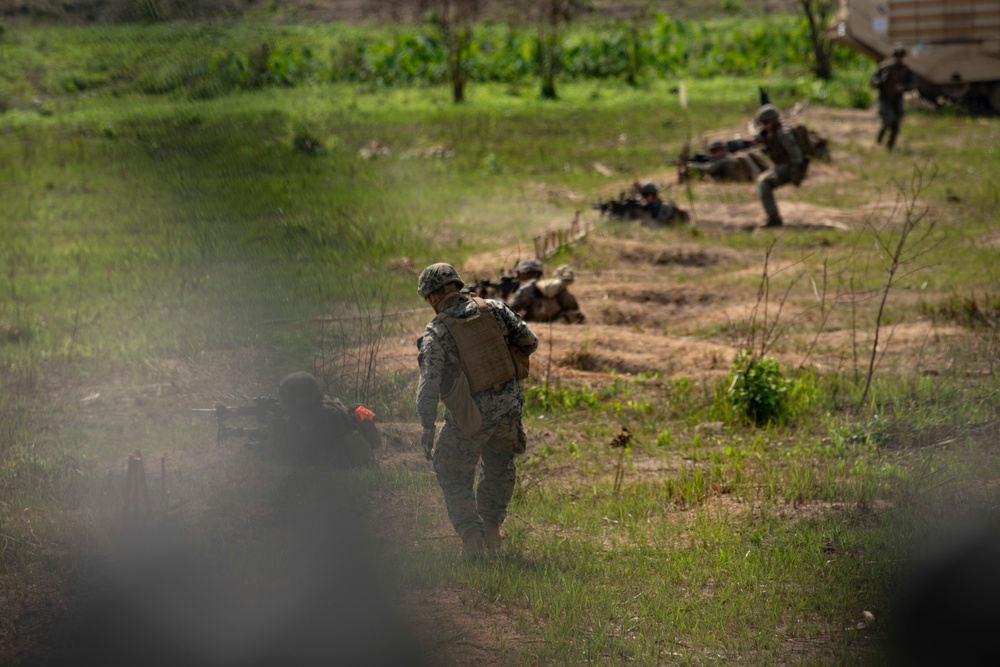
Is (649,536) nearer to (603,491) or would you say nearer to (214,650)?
(603,491)

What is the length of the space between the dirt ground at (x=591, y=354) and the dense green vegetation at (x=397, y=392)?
6 cm

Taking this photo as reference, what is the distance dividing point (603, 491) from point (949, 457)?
211 cm

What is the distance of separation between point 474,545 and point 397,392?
8.60 feet

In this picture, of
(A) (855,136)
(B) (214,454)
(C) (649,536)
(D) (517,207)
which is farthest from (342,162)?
(A) (855,136)

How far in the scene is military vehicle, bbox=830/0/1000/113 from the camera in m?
20.4

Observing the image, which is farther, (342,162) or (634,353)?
(342,162)

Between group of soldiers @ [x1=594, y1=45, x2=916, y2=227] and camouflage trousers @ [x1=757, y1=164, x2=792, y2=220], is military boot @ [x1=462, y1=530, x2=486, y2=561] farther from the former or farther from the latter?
camouflage trousers @ [x1=757, y1=164, x2=792, y2=220]

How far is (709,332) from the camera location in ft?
31.4

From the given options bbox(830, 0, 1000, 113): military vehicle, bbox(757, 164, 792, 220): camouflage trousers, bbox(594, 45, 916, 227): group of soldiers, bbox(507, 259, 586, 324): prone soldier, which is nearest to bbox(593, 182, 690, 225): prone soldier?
bbox(594, 45, 916, 227): group of soldiers

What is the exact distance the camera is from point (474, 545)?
5219mm

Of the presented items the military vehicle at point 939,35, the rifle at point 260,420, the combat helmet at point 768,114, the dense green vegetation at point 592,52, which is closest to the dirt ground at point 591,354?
the rifle at point 260,420

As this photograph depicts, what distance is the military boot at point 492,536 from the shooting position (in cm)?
536

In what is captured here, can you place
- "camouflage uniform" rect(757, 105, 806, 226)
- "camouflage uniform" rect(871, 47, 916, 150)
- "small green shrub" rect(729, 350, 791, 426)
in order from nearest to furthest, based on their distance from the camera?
"small green shrub" rect(729, 350, 791, 426) → "camouflage uniform" rect(757, 105, 806, 226) → "camouflage uniform" rect(871, 47, 916, 150)

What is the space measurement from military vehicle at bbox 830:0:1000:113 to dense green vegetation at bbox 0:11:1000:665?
29.3 feet
